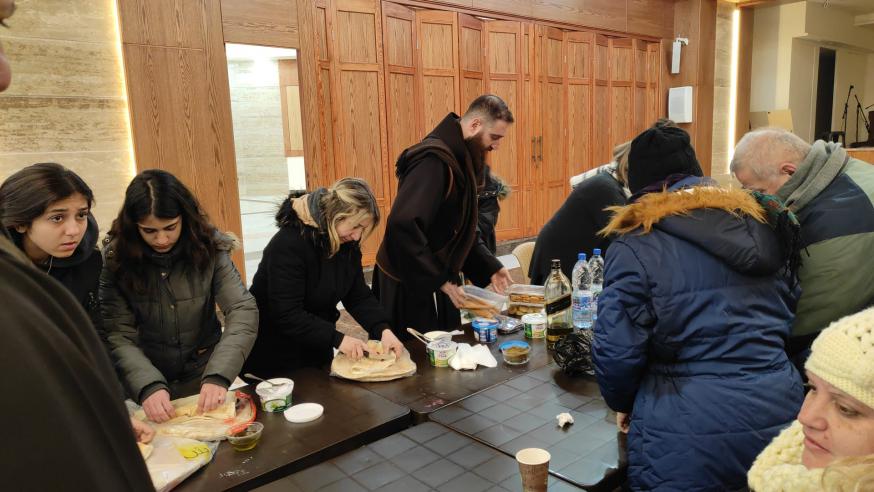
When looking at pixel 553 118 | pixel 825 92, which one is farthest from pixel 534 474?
pixel 825 92

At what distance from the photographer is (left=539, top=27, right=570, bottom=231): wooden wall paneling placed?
6.89 m

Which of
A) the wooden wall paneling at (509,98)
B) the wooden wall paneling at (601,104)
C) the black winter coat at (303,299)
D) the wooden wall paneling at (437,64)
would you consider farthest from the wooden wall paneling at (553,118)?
the black winter coat at (303,299)

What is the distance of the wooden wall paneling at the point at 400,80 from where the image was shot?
221 inches

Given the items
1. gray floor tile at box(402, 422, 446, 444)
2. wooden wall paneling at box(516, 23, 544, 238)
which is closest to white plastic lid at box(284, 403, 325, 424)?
gray floor tile at box(402, 422, 446, 444)

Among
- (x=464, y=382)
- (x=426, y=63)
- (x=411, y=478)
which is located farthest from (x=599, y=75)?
(x=411, y=478)

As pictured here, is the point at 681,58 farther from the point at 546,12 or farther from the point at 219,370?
the point at 219,370

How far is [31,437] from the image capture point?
0.48m

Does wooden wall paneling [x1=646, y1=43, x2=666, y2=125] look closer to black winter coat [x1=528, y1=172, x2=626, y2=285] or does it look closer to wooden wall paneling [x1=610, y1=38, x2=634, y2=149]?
wooden wall paneling [x1=610, y1=38, x2=634, y2=149]

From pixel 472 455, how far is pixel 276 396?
2.02 ft

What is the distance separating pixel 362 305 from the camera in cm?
235

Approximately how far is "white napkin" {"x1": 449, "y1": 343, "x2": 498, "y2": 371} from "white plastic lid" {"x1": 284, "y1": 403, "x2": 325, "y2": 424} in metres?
0.49

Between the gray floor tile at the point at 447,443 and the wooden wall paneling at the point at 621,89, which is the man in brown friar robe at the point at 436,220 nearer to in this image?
the gray floor tile at the point at 447,443

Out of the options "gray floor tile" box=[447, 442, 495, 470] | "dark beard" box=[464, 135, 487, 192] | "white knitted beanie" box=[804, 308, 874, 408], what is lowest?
"gray floor tile" box=[447, 442, 495, 470]

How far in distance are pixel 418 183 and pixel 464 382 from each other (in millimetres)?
953
